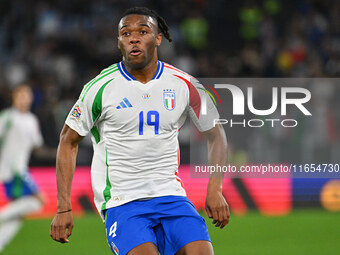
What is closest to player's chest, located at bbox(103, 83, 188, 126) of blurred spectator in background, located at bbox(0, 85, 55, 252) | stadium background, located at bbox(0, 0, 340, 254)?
blurred spectator in background, located at bbox(0, 85, 55, 252)

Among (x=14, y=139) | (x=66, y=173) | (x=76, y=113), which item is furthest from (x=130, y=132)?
(x=14, y=139)

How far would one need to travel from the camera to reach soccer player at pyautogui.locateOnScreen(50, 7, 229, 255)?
4.50 meters

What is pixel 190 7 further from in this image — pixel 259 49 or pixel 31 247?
pixel 31 247

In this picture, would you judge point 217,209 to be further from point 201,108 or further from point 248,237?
point 248,237

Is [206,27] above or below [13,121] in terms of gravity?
above

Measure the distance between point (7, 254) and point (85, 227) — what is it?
2406mm

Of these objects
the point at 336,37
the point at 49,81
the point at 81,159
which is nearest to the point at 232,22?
the point at 336,37

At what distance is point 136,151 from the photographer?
15.1 ft

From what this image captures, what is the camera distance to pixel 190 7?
16844 millimetres

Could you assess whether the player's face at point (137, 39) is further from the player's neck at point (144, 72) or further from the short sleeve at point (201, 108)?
the short sleeve at point (201, 108)

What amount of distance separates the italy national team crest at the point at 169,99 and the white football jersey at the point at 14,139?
20.3ft

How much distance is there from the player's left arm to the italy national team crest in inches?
14.0

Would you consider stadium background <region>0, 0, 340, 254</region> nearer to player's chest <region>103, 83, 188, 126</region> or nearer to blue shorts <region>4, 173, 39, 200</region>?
blue shorts <region>4, 173, 39, 200</region>

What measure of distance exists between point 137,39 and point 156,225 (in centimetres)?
120
